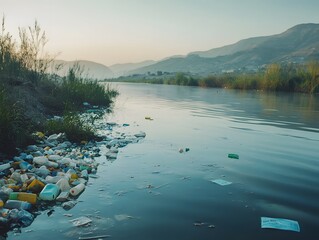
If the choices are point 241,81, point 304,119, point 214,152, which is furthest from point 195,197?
point 241,81

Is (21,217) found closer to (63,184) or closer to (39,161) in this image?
(63,184)

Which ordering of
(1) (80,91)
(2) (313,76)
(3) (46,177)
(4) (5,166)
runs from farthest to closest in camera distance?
(2) (313,76)
(1) (80,91)
(4) (5,166)
(3) (46,177)

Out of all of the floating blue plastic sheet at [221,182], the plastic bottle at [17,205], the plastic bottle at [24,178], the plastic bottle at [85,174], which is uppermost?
the plastic bottle at [24,178]

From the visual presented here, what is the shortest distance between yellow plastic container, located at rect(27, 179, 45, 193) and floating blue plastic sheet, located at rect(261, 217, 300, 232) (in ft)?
9.72

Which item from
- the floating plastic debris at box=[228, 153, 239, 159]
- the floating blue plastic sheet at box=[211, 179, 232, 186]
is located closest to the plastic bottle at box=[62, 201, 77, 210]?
the floating blue plastic sheet at box=[211, 179, 232, 186]

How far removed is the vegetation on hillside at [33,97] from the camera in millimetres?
6438

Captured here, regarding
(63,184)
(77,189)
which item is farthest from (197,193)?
(63,184)

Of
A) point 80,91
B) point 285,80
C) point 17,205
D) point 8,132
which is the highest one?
point 285,80

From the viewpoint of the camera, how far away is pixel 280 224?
150 inches

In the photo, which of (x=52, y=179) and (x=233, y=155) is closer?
(x=52, y=179)

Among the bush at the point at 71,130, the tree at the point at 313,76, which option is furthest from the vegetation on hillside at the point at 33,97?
the tree at the point at 313,76

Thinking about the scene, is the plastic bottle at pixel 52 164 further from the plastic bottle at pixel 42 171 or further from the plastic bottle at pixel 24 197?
the plastic bottle at pixel 24 197

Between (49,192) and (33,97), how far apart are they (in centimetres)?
834

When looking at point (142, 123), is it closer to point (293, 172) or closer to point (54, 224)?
point (293, 172)
